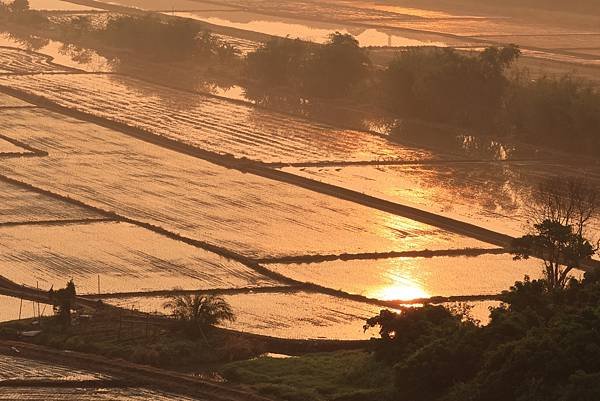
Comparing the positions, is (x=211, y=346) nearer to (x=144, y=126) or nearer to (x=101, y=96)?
(x=144, y=126)

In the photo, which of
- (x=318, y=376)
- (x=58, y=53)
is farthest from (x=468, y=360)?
(x=58, y=53)

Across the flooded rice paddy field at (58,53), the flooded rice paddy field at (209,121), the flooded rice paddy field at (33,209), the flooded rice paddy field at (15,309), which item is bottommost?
the flooded rice paddy field at (15,309)

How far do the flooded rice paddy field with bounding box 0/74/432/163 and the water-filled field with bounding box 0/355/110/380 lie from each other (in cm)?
1548

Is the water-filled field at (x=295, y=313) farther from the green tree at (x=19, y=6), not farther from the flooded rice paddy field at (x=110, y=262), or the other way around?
the green tree at (x=19, y=6)

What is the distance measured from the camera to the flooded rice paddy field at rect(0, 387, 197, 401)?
59.8ft

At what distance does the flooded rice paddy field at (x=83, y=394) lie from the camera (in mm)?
18219

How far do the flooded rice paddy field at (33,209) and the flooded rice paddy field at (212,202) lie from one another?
54 centimetres

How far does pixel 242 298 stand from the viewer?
22922 mm

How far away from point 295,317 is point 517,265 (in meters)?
4.95

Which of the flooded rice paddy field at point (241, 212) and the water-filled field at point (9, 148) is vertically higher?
the flooded rice paddy field at point (241, 212)

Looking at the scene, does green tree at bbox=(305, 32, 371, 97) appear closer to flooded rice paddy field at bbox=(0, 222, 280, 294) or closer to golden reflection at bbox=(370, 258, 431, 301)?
flooded rice paddy field at bbox=(0, 222, 280, 294)

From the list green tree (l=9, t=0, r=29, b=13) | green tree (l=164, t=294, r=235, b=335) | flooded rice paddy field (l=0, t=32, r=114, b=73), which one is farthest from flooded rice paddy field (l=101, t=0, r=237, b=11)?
green tree (l=164, t=294, r=235, b=335)

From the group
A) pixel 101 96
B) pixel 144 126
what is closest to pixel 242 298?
pixel 144 126

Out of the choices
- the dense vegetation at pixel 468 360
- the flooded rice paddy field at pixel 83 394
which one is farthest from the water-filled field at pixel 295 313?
the flooded rice paddy field at pixel 83 394
